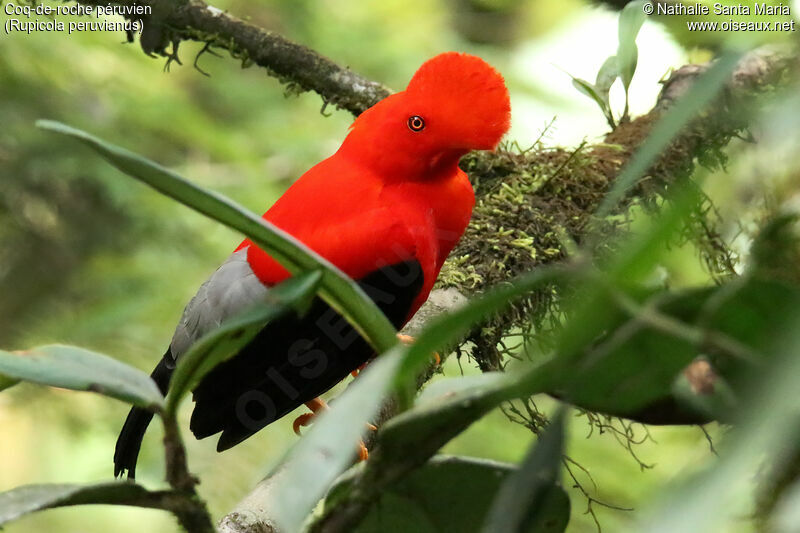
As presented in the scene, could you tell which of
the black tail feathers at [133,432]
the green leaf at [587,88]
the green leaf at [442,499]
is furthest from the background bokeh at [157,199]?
the green leaf at [442,499]

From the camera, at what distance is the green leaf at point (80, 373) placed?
811 millimetres

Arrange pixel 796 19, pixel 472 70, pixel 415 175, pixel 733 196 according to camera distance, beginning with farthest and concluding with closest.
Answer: pixel 733 196, pixel 796 19, pixel 415 175, pixel 472 70

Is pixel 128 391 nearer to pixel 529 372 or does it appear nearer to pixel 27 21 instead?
pixel 529 372

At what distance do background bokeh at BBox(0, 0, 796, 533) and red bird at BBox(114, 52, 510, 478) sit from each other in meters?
1.08

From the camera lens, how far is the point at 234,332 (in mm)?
854

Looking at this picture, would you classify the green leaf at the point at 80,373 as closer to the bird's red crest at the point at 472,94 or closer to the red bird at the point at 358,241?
the red bird at the point at 358,241

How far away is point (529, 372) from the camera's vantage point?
70 centimetres

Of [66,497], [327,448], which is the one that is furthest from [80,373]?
[327,448]

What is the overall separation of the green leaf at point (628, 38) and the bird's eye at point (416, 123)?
0.90m

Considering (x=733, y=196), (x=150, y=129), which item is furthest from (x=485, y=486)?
(x=150, y=129)

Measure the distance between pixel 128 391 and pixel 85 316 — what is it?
9.96 ft

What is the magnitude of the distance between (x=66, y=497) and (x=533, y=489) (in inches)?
18.7

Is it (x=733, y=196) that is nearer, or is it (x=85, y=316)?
(x=733, y=196)

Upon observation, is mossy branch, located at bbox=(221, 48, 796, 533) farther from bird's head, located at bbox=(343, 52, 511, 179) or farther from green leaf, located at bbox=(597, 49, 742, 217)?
green leaf, located at bbox=(597, 49, 742, 217)
